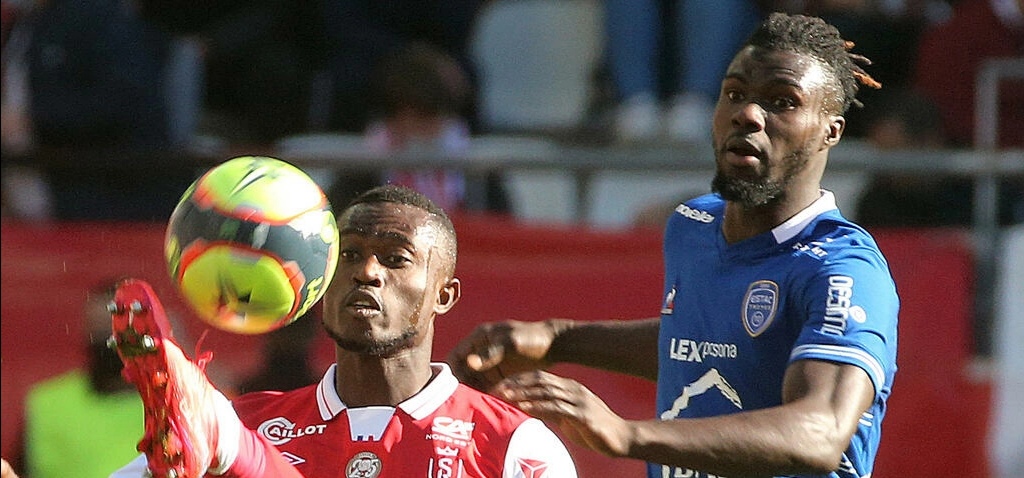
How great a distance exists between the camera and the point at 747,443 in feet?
12.5

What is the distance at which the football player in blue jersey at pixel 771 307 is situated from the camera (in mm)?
3920

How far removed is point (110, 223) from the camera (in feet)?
27.5

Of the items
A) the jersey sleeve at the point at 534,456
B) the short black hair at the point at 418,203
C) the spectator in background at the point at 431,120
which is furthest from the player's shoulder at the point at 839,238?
the spectator in background at the point at 431,120

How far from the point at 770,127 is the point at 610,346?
104cm

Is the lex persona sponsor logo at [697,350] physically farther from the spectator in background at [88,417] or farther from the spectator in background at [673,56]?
the spectator in background at [673,56]

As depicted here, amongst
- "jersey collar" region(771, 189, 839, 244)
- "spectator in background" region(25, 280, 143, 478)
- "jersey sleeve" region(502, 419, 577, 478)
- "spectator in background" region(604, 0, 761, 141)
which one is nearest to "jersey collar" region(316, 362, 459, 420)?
"jersey sleeve" region(502, 419, 577, 478)

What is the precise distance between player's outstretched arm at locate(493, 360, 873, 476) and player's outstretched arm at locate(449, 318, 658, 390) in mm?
1122

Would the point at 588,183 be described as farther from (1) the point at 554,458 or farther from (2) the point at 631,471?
(1) the point at 554,458

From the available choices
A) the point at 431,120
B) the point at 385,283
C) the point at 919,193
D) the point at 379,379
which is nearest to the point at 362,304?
the point at 385,283

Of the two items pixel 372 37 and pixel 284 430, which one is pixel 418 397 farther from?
pixel 372 37

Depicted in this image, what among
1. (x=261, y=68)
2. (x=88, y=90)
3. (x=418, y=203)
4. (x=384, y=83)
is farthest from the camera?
(x=261, y=68)

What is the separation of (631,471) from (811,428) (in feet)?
12.4

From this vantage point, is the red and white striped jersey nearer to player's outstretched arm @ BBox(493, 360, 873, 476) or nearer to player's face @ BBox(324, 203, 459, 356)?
player's face @ BBox(324, 203, 459, 356)

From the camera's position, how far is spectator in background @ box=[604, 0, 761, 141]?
896 centimetres
